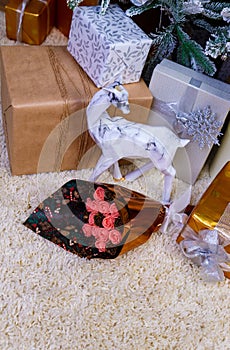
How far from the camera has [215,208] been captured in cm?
74

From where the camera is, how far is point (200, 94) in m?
0.81

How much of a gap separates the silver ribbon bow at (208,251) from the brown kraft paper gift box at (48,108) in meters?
0.27

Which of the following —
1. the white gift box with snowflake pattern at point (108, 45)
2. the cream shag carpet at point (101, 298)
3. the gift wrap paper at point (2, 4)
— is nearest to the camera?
the cream shag carpet at point (101, 298)

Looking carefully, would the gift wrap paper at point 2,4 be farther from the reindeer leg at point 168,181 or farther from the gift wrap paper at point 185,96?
the reindeer leg at point 168,181

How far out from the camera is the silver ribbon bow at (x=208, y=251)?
2.39 feet

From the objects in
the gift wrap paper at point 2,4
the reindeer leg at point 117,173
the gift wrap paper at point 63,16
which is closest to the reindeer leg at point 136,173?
the reindeer leg at point 117,173

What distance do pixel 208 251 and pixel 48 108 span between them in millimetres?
394

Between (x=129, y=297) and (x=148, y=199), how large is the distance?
7.6 inches

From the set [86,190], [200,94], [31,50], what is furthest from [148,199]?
[31,50]

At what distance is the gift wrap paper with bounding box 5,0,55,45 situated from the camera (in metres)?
1.04

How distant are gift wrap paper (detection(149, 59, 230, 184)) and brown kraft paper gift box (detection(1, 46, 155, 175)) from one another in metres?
0.03

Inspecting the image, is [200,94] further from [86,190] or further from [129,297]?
[129,297]

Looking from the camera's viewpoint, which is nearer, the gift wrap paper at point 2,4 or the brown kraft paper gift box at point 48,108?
the brown kraft paper gift box at point 48,108

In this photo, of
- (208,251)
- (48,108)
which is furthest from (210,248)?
(48,108)
